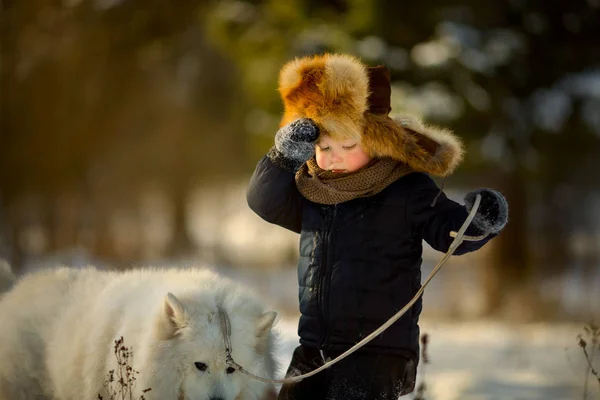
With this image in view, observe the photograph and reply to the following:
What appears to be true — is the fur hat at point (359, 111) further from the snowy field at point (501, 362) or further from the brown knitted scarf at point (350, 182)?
the snowy field at point (501, 362)

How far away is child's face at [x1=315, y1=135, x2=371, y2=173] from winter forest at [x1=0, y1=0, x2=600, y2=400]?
1992 millimetres

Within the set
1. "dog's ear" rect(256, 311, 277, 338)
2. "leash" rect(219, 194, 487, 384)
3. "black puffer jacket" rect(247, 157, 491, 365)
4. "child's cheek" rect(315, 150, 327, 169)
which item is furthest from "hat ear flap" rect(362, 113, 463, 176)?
"dog's ear" rect(256, 311, 277, 338)

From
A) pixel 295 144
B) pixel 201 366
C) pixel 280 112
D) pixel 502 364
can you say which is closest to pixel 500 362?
pixel 502 364

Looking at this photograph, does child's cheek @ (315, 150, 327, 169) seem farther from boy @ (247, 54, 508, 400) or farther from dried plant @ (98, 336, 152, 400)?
dried plant @ (98, 336, 152, 400)

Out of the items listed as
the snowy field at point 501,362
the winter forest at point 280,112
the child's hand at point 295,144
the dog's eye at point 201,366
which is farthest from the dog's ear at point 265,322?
the winter forest at point 280,112

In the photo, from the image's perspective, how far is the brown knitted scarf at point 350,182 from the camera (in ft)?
12.6

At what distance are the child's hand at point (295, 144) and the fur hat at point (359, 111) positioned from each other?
11 cm

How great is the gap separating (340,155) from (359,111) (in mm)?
245

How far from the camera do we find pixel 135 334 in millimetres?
3824

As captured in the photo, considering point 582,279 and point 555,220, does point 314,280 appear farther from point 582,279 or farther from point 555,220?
point 555,220


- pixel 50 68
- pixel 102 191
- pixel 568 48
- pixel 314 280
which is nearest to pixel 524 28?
pixel 568 48

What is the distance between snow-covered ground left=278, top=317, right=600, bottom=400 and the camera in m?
6.15

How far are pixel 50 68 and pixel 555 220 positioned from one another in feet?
52.4

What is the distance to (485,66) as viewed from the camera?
12.8 meters
